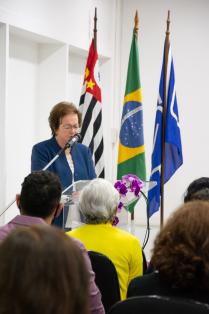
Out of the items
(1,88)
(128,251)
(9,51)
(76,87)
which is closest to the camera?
(128,251)

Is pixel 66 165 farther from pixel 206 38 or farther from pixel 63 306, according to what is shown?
pixel 206 38

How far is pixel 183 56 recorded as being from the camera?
5.71 metres

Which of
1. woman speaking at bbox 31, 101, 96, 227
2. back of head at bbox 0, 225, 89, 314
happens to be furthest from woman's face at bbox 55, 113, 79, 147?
back of head at bbox 0, 225, 89, 314

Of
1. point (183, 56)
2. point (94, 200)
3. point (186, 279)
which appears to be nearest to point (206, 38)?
point (183, 56)

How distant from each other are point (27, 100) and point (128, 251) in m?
2.65

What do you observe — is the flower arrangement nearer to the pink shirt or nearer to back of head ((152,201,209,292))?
the pink shirt

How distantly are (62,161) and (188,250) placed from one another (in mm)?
1934

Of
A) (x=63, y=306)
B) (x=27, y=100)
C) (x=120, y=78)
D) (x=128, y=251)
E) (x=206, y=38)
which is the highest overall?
(x=206, y=38)

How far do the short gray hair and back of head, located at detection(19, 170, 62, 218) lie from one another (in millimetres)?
Answer: 190

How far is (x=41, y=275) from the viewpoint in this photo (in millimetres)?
955

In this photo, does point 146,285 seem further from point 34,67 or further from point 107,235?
point 34,67

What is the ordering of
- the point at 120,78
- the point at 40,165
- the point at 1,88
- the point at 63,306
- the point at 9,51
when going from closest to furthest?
the point at 63,306, the point at 40,165, the point at 1,88, the point at 9,51, the point at 120,78

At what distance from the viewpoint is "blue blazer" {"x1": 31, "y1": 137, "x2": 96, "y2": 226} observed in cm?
325

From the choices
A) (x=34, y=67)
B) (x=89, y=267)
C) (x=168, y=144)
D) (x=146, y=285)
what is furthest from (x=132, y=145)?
(x=146, y=285)
